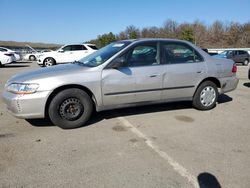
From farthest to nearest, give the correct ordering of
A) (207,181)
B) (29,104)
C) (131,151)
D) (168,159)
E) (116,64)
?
(116,64), (29,104), (131,151), (168,159), (207,181)

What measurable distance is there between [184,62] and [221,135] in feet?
5.84

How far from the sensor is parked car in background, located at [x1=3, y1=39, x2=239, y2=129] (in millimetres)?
4367

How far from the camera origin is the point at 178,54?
538 cm

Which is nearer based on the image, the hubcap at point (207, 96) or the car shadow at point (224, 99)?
the hubcap at point (207, 96)

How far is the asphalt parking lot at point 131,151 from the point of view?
116 inches

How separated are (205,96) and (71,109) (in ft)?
9.93

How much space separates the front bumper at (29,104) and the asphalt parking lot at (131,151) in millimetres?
361

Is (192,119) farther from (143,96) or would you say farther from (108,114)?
(108,114)

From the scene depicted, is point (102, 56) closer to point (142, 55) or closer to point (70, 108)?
point (142, 55)

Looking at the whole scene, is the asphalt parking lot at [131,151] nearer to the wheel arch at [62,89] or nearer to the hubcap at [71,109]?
the hubcap at [71,109]

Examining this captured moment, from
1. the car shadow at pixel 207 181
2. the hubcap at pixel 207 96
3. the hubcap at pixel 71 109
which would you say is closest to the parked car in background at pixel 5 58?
the hubcap at pixel 71 109

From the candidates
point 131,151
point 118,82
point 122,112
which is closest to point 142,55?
point 118,82

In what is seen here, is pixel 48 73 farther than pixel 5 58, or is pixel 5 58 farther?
pixel 5 58

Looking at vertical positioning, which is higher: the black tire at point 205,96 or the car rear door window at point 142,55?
the car rear door window at point 142,55
